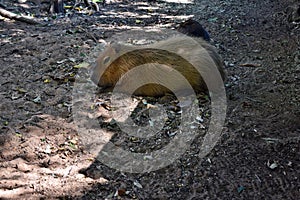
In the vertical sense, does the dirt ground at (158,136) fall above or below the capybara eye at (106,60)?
below

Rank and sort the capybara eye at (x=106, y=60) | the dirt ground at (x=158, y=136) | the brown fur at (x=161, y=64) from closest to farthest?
the dirt ground at (x=158, y=136) < the brown fur at (x=161, y=64) < the capybara eye at (x=106, y=60)

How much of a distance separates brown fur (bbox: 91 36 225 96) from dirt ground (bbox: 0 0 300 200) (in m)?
0.33

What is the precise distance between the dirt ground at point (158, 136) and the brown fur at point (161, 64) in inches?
13.1

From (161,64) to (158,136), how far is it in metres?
1.00

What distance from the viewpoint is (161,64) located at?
3863 millimetres

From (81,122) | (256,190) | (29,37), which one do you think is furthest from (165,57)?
(29,37)

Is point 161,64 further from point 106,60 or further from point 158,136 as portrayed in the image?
point 158,136

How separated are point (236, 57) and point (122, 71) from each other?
185 cm

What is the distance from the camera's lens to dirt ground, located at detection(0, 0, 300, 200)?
2.59 meters

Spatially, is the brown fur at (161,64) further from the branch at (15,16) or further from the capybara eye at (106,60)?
the branch at (15,16)

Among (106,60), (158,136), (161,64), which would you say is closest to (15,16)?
(106,60)

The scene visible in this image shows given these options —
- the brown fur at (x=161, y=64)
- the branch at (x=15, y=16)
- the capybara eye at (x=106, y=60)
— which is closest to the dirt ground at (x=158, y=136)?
the branch at (x=15, y=16)

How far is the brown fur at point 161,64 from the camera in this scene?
3811 mm

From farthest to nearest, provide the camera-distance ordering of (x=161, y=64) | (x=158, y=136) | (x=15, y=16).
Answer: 1. (x=15, y=16)
2. (x=161, y=64)
3. (x=158, y=136)
